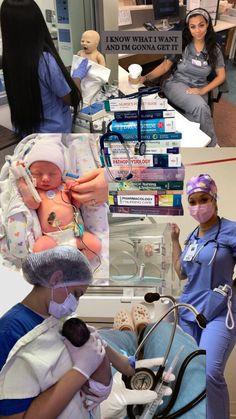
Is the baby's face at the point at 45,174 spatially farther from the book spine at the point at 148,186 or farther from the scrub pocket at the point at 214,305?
the scrub pocket at the point at 214,305

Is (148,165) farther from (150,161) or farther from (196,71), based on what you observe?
(196,71)

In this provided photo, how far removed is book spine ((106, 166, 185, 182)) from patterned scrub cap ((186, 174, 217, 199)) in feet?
0.15

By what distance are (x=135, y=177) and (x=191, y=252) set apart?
0.85ft

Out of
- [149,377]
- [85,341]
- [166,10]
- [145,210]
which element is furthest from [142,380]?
[166,10]

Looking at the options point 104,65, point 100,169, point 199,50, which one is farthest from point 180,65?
point 100,169

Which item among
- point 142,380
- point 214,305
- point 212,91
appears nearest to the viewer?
point 142,380

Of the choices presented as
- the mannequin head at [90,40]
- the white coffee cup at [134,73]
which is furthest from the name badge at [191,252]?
the mannequin head at [90,40]

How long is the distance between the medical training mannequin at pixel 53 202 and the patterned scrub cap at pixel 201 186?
0.29 meters

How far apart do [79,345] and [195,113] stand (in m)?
0.81

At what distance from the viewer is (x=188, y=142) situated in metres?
1.32

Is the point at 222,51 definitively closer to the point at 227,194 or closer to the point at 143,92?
the point at 143,92

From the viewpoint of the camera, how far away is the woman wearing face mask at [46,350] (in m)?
0.75

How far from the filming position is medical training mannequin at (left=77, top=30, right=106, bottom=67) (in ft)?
3.94

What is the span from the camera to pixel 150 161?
4.05 feet
